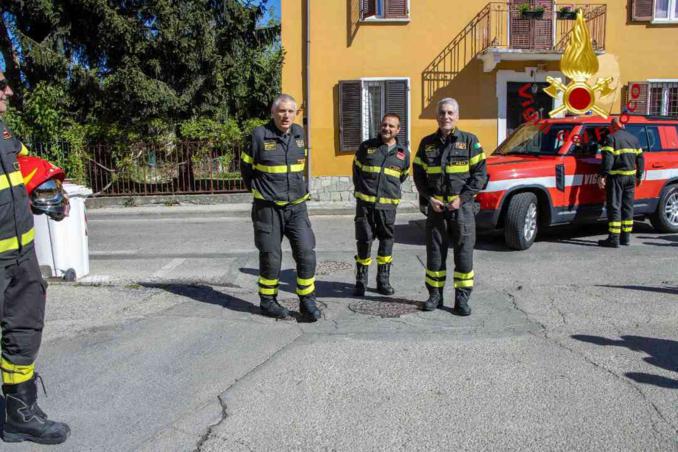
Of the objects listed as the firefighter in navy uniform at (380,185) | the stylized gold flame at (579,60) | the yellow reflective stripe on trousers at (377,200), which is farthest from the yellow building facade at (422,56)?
the yellow reflective stripe on trousers at (377,200)

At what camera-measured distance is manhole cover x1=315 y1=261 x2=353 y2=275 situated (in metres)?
7.47

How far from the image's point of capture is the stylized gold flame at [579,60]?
41.7 ft

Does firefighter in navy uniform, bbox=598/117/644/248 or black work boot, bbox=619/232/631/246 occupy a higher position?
firefighter in navy uniform, bbox=598/117/644/248

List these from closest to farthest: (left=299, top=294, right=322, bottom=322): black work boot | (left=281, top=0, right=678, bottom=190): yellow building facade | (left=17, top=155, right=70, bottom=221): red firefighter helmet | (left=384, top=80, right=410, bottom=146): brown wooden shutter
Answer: (left=17, top=155, right=70, bottom=221): red firefighter helmet < (left=299, top=294, right=322, bottom=322): black work boot < (left=281, top=0, right=678, bottom=190): yellow building facade < (left=384, top=80, right=410, bottom=146): brown wooden shutter

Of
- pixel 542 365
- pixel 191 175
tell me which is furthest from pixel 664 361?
pixel 191 175

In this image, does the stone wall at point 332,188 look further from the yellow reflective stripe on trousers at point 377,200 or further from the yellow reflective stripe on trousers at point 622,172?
the yellow reflective stripe on trousers at point 377,200

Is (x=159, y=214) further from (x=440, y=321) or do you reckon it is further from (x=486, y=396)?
(x=486, y=396)

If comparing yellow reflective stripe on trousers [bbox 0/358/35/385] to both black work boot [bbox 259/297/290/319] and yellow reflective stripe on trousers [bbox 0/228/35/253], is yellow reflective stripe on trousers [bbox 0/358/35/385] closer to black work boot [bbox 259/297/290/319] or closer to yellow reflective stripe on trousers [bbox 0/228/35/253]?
yellow reflective stripe on trousers [bbox 0/228/35/253]

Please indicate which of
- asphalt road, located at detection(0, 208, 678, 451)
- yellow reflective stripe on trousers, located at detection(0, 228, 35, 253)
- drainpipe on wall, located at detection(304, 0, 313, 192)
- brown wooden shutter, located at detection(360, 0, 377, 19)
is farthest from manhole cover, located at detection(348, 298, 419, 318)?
brown wooden shutter, located at detection(360, 0, 377, 19)

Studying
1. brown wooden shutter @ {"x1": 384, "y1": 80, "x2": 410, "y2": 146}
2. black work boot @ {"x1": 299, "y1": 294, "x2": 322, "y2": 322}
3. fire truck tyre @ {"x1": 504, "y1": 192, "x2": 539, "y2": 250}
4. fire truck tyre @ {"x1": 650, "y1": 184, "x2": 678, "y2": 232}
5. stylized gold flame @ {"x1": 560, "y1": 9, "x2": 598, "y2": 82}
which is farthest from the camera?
brown wooden shutter @ {"x1": 384, "y1": 80, "x2": 410, "y2": 146}

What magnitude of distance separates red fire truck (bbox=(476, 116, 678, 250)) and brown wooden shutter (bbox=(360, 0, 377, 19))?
712 centimetres

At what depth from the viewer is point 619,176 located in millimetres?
8664

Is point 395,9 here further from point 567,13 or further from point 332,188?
point 332,188

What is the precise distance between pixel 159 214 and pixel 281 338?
9.67 m
